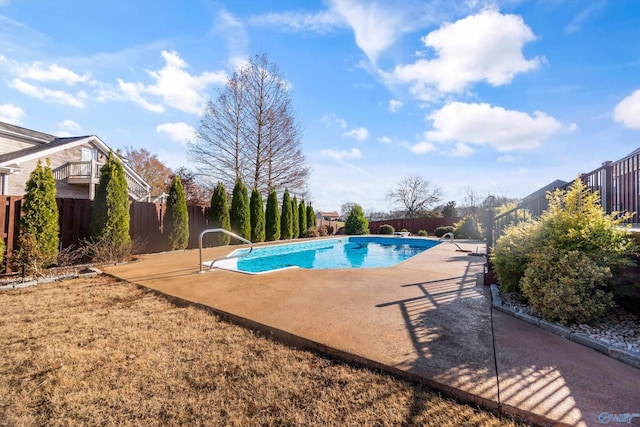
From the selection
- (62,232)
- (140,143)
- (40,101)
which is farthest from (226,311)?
(140,143)

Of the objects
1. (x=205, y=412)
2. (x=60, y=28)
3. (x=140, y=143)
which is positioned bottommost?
(x=205, y=412)

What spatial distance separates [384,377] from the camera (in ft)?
6.98

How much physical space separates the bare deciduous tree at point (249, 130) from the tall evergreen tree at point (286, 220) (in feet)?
4.36

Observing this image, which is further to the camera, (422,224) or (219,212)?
(422,224)

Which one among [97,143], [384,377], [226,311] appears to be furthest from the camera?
[97,143]

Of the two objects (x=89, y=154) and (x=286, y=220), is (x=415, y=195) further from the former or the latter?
(x=89, y=154)

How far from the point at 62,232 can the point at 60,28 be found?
4.88 meters

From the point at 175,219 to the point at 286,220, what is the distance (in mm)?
6745

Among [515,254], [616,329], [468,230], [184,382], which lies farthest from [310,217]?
[184,382]

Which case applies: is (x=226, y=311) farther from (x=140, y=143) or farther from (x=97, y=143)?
(x=140, y=143)

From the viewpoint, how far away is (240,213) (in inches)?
511

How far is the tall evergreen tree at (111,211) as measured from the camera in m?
7.32

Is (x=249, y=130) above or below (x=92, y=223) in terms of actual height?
above

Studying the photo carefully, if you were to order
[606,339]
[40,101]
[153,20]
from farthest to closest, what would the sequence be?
[40,101] < [153,20] < [606,339]
